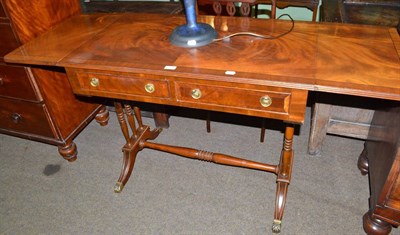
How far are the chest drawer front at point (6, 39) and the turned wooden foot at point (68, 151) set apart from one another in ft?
2.43

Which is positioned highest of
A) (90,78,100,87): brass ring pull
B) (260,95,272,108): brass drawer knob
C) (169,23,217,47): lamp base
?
(169,23,217,47): lamp base

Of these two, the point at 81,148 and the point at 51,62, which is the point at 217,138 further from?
the point at 51,62

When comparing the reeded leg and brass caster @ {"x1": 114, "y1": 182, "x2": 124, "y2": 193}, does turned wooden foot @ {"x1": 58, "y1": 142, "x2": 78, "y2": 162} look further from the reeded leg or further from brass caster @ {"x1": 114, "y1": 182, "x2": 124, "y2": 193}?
the reeded leg

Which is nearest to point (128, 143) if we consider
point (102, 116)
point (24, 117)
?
point (102, 116)

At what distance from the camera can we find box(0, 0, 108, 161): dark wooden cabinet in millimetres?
1769

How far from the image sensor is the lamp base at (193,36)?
4.88ft

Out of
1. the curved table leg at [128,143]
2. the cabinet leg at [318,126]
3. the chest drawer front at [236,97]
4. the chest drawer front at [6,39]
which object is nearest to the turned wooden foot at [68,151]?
the curved table leg at [128,143]

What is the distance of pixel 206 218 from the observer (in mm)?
1877

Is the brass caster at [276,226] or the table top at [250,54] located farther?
the brass caster at [276,226]

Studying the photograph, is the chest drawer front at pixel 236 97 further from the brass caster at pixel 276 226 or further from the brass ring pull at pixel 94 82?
the brass caster at pixel 276 226

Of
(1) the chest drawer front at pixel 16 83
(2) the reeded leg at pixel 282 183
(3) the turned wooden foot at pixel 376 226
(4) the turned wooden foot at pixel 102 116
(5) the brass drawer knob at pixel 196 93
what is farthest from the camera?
(4) the turned wooden foot at pixel 102 116

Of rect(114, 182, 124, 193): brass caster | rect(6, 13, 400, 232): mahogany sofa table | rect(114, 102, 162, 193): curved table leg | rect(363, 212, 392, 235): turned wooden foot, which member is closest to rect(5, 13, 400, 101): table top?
rect(6, 13, 400, 232): mahogany sofa table

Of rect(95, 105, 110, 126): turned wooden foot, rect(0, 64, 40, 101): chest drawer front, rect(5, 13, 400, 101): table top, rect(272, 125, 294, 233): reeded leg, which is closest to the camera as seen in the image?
rect(5, 13, 400, 101): table top

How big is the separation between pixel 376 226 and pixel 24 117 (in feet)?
7.36
